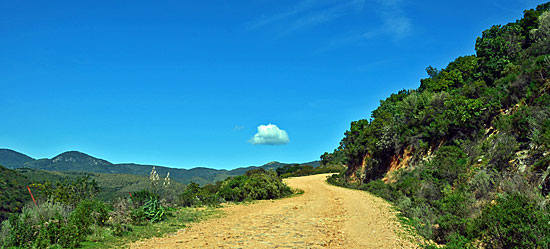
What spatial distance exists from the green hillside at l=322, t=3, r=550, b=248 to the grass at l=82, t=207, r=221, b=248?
869cm

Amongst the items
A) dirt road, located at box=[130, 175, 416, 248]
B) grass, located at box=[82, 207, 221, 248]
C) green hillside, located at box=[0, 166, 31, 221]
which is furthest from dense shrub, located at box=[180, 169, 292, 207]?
green hillside, located at box=[0, 166, 31, 221]

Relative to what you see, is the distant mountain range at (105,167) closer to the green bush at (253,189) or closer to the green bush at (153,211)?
the green bush at (253,189)

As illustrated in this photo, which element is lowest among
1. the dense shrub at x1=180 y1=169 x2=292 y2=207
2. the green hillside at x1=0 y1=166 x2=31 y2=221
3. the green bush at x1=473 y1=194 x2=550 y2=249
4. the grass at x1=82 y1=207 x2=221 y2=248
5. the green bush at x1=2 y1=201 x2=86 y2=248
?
the green bush at x1=473 y1=194 x2=550 y2=249

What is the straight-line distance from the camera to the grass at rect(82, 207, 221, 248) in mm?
9586

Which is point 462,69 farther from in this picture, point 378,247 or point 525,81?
point 378,247

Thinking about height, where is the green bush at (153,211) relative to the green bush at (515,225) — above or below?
above

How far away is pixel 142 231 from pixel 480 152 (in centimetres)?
1532

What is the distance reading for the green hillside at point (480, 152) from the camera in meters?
8.69

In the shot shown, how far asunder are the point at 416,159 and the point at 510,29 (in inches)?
575

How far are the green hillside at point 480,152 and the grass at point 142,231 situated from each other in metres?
8.69

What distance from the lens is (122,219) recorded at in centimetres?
1183

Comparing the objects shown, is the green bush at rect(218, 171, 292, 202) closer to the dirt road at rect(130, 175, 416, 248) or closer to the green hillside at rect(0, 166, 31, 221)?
the dirt road at rect(130, 175, 416, 248)

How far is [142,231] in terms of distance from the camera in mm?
11398

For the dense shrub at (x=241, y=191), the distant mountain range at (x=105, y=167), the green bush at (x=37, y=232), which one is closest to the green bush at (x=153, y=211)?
the green bush at (x=37, y=232)
